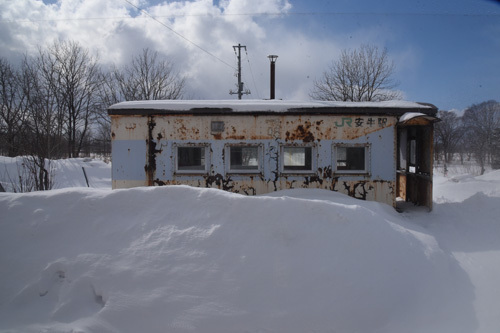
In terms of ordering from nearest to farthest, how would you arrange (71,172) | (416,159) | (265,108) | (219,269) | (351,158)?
(219,269) → (265,108) → (351,158) → (416,159) → (71,172)

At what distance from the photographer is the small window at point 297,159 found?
25.0 ft

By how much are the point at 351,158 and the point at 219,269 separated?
220 inches

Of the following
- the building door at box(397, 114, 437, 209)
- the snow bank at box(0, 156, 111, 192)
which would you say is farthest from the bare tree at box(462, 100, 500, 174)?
the snow bank at box(0, 156, 111, 192)

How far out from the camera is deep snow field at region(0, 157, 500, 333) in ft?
9.41

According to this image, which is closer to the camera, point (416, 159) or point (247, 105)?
point (247, 105)

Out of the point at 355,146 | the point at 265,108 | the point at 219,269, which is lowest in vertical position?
the point at 219,269

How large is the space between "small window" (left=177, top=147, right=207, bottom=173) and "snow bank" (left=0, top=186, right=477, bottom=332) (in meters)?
3.35

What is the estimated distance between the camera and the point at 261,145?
749 cm

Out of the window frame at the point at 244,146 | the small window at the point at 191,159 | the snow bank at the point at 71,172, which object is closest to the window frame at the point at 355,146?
the window frame at the point at 244,146

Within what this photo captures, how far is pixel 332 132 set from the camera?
24.6 feet

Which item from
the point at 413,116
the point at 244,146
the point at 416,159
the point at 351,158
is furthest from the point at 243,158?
the point at 416,159

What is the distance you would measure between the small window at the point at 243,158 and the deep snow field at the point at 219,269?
3.47m

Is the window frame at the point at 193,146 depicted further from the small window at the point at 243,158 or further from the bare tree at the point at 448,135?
the bare tree at the point at 448,135

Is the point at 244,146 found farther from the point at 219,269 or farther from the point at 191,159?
the point at 219,269
